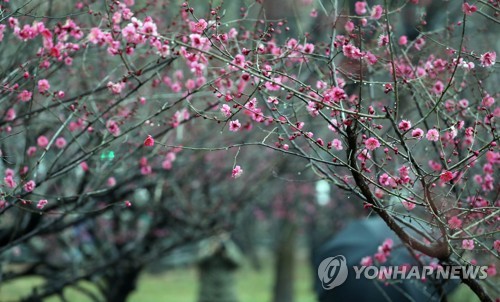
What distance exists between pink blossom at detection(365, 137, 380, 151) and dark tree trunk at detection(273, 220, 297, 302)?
14819 millimetres

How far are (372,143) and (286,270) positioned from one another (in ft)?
48.9

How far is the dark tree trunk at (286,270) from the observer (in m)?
18.9

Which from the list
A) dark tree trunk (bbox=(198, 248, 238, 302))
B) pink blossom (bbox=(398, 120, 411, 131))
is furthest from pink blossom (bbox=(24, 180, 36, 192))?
dark tree trunk (bbox=(198, 248, 238, 302))

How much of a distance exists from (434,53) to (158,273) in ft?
82.0

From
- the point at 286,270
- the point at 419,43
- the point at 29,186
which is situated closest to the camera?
the point at 29,186

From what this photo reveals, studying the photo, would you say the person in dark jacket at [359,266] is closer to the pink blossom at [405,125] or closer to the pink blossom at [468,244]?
the pink blossom at [468,244]

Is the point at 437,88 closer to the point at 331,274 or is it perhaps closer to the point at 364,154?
the point at 364,154

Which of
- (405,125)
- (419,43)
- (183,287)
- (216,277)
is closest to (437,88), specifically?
(419,43)

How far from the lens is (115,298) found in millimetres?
11531

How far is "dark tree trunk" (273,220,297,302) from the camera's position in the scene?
1888 centimetres

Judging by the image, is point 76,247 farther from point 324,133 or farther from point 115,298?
point 324,133

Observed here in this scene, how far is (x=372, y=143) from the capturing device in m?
4.51

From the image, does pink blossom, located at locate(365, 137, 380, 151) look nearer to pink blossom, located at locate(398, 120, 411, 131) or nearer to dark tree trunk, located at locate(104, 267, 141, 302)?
pink blossom, located at locate(398, 120, 411, 131)

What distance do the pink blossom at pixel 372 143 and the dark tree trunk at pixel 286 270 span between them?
48.6 feet
